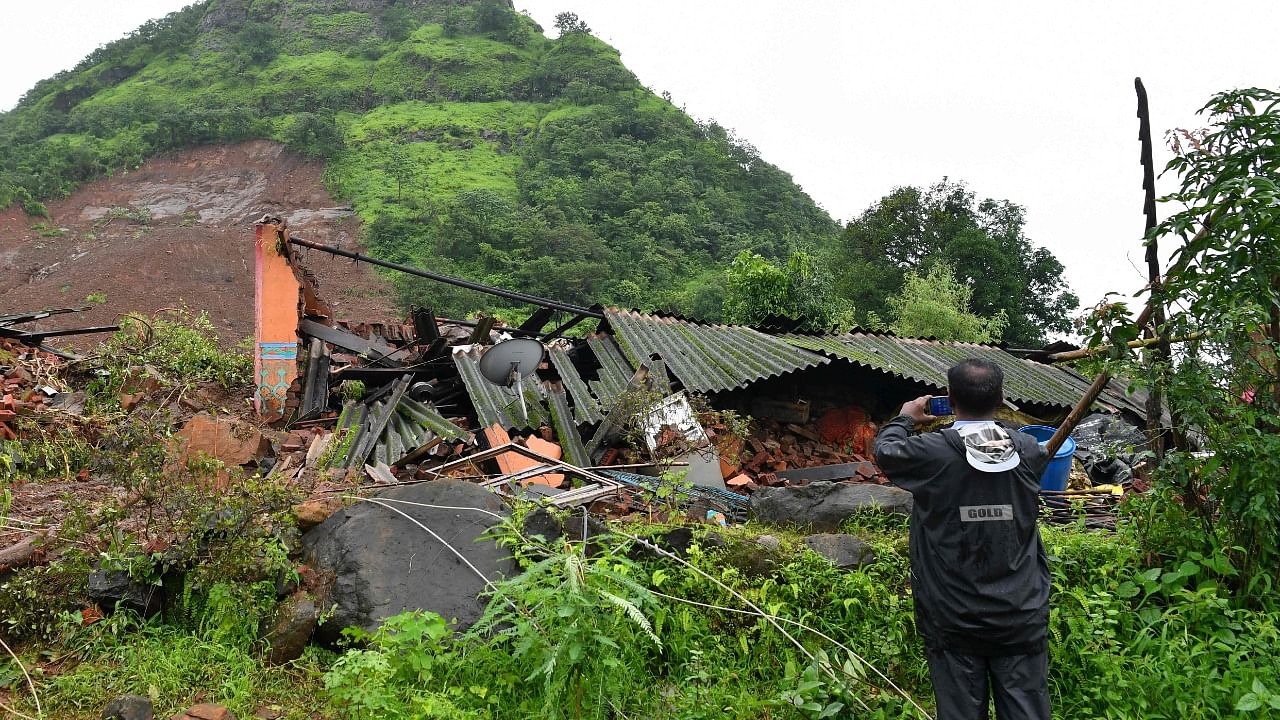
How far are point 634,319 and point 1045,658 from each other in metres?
8.51

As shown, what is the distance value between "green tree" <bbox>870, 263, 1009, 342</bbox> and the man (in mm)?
25186

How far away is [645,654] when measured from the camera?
399cm

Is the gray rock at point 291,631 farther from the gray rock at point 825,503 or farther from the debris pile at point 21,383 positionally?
the debris pile at point 21,383

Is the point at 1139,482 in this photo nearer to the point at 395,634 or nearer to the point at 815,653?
the point at 815,653

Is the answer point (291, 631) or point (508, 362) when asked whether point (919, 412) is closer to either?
point (291, 631)

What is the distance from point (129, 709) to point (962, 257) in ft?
109

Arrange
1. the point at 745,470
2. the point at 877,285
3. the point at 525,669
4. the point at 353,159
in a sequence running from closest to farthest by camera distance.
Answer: the point at 525,669 < the point at 745,470 < the point at 877,285 < the point at 353,159

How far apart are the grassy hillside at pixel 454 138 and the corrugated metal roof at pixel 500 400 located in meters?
23.1

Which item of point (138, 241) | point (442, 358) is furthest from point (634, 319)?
point (138, 241)

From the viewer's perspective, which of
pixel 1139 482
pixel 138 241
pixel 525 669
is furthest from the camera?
pixel 138 241

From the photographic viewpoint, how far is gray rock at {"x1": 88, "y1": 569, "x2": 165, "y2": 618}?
4.38 meters

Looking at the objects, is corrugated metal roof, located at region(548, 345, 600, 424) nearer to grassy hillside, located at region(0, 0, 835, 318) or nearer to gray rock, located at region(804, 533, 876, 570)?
gray rock, located at region(804, 533, 876, 570)

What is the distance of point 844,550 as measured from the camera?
4.30 meters

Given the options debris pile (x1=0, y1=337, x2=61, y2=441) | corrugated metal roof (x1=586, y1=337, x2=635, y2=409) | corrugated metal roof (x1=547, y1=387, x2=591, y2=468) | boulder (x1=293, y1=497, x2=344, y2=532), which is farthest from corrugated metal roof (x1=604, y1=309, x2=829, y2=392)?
debris pile (x1=0, y1=337, x2=61, y2=441)
